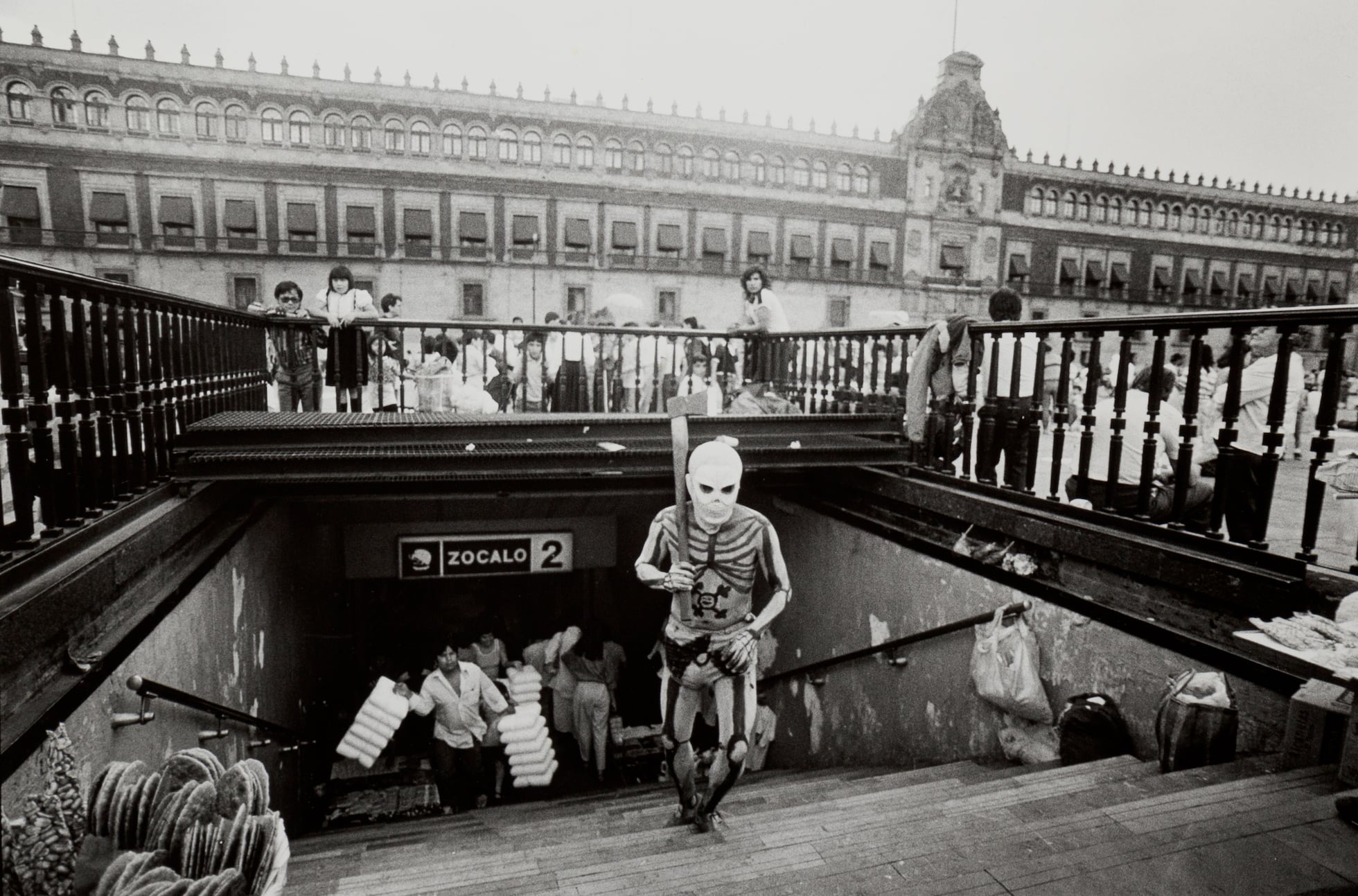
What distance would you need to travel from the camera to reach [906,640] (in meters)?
5.21

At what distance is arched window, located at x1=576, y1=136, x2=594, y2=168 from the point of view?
104ft

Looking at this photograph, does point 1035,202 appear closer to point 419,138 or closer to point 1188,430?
point 419,138

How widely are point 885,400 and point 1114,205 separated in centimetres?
3959

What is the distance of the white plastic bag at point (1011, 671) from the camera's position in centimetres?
418

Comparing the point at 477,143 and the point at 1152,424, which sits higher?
the point at 477,143

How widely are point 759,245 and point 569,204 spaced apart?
8238mm

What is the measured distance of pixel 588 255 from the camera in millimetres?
31875

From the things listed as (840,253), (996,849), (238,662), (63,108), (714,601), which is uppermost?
(63,108)

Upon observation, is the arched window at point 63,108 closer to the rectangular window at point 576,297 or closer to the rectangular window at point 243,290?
the rectangular window at point 243,290

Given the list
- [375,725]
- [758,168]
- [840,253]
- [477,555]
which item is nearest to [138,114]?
[758,168]

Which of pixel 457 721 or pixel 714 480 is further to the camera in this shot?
pixel 457 721

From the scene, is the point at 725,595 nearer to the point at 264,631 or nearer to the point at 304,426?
the point at 304,426

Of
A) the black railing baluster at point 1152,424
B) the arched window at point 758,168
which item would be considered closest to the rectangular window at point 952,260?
the arched window at point 758,168

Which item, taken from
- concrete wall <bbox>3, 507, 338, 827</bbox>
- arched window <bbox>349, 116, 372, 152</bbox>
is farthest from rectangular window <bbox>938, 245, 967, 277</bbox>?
concrete wall <bbox>3, 507, 338, 827</bbox>
